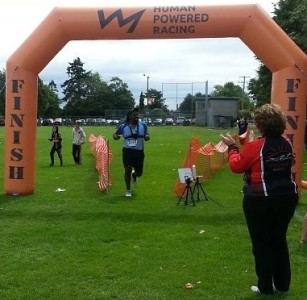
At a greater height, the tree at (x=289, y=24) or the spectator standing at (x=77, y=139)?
the tree at (x=289, y=24)

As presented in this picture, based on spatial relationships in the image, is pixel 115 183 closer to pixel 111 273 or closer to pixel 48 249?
pixel 48 249

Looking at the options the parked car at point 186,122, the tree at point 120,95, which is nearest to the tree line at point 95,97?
the tree at point 120,95

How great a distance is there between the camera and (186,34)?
895 cm

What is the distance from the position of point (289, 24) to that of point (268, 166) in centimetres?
2316

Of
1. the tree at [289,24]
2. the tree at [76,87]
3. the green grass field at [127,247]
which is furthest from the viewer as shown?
the tree at [76,87]

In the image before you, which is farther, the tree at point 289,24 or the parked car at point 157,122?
the parked car at point 157,122

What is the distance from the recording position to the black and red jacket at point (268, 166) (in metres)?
4.47

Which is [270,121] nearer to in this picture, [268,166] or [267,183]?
[268,166]

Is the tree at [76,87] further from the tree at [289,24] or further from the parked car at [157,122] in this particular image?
the tree at [289,24]

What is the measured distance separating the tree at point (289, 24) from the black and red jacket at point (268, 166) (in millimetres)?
17075

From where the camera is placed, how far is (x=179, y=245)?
6496mm

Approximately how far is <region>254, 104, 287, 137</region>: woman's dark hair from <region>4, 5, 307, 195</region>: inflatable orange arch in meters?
4.45

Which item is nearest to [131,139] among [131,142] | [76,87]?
[131,142]

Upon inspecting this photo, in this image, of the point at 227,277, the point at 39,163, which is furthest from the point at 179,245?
the point at 39,163
